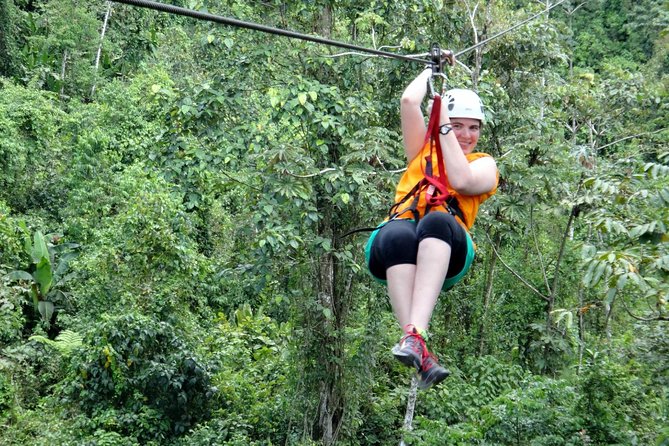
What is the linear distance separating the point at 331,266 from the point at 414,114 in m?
3.92

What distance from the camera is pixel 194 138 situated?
18.9 feet

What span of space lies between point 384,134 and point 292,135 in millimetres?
829

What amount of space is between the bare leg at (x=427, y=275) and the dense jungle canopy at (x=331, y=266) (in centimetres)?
143

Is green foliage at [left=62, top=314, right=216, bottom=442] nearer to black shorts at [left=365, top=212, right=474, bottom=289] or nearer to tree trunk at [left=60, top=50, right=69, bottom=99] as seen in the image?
black shorts at [left=365, top=212, right=474, bottom=289]

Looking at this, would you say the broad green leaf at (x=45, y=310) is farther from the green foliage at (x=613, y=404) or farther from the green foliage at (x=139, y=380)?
the green foliage at (x=613, y=404)

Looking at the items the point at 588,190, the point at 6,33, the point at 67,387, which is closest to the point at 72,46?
the point at 6,33

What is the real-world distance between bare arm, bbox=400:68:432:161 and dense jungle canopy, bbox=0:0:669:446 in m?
1.38

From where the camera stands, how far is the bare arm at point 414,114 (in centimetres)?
A: 262

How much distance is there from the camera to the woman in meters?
2.45

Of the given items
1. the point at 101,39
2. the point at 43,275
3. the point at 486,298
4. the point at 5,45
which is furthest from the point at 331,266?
the point at 101,39

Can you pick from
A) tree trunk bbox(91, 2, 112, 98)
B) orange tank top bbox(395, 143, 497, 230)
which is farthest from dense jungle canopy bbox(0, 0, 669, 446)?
tree trunk bbox(91, 2, 112, 98)

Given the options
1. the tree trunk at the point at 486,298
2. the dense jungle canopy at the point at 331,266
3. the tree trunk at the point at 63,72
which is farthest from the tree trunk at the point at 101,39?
the tree trunk at the point at 486,298

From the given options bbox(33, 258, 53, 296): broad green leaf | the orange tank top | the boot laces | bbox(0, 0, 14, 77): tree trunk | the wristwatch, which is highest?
bbox(0, 0, 14, 77): tree trunk

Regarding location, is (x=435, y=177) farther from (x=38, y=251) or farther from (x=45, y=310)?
(x=45, y=310)
